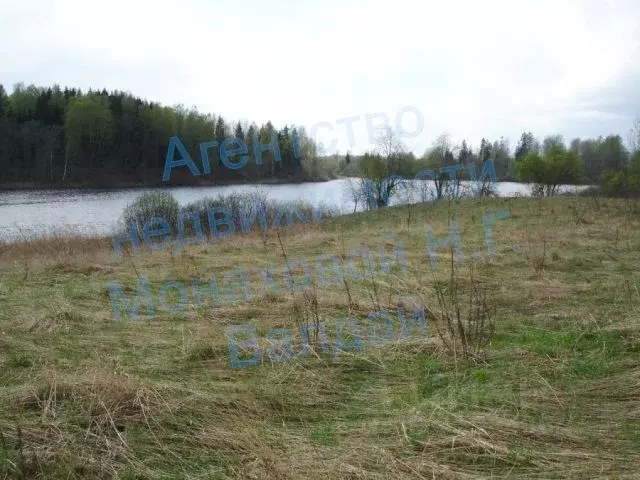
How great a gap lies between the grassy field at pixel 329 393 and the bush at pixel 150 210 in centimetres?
1370

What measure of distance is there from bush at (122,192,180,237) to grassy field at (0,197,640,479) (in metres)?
13.7

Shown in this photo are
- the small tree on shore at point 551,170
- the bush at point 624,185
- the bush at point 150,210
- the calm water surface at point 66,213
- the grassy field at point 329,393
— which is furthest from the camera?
the small tree on shore at point 551,170

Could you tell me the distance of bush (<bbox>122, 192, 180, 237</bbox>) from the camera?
19533mm

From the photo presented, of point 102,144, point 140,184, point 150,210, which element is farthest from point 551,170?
point 102,144

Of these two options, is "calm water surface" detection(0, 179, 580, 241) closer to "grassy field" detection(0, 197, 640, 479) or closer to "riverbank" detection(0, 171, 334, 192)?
"riverbank" detection(0, 171, 334, 192)

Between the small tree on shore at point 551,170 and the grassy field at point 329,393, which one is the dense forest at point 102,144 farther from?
the grassy field at point 329,393

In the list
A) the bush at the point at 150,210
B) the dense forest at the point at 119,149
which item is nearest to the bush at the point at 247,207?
the bush at the point at 150,210

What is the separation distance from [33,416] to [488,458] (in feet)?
8.58

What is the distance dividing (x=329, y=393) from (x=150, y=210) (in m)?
17.9

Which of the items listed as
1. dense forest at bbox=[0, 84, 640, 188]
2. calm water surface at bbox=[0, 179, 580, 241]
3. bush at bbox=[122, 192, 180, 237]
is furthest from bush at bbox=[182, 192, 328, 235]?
dense forest at bbox=[0, 84, 640, 188]

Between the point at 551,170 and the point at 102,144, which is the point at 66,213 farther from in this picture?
the point at 551,170


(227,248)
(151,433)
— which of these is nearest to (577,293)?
(151,433)

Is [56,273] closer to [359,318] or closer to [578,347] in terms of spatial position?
[359,318]

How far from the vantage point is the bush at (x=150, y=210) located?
64.1ft
